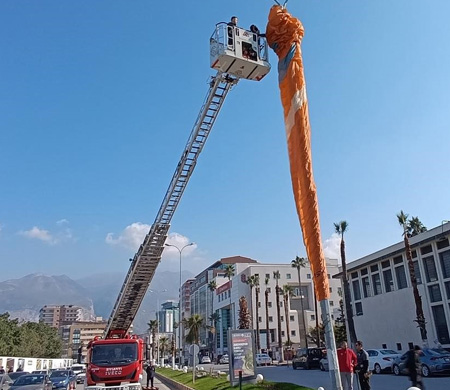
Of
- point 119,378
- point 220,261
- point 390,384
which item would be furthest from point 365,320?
point 220,261

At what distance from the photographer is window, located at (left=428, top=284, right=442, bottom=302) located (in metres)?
36.8

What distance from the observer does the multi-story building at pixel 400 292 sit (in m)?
36.1

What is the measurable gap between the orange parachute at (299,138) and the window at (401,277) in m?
34.1

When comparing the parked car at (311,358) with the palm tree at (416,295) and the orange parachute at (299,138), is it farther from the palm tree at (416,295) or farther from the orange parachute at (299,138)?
the orange parachute at (299,138)

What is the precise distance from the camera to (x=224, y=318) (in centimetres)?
10638

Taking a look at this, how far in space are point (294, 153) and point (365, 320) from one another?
4090 cm

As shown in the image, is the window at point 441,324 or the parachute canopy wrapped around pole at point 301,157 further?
→ the window at point 441,324

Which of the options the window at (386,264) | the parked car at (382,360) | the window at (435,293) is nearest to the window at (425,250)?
the window at (435,293)

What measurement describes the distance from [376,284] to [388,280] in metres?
2.24

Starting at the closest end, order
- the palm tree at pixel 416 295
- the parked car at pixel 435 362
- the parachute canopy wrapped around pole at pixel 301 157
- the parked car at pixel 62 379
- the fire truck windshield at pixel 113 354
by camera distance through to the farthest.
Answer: the parachute canopy wrapped around pole at pixel 301 157 → the fire truck windshield at pixel 113 354 → the parked car at pixel 435 362 → the parked car at pixel 62 379 → the palm tree at pixel 416 295

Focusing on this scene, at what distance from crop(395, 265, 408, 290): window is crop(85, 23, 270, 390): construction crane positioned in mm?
27915

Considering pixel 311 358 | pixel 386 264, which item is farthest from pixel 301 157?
pixel 386 264

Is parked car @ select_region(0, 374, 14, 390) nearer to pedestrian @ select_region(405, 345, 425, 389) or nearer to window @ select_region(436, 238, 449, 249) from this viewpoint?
pedestrian @ select_region(405, 345, 425, 389)

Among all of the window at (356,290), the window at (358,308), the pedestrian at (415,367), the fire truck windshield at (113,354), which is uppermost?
the window at (356,290)
